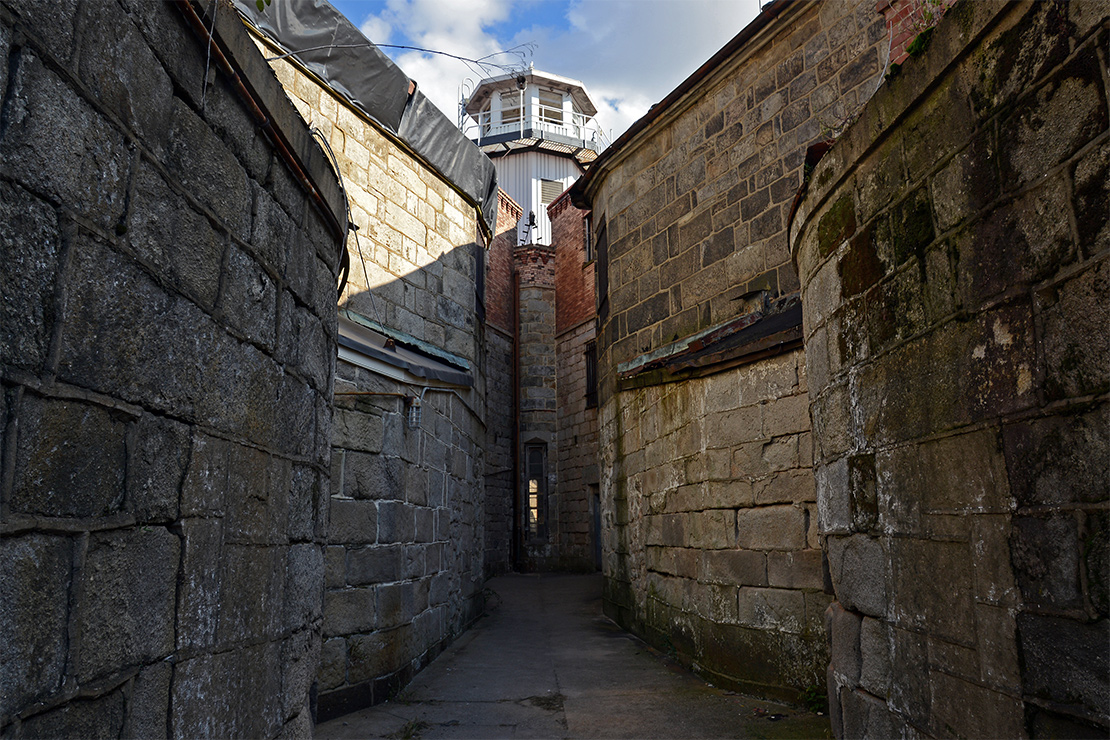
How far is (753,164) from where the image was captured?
23.0 ft

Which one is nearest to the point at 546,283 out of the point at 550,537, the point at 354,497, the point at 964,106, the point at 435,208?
the point at 550,537

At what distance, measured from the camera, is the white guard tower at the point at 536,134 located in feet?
89.5

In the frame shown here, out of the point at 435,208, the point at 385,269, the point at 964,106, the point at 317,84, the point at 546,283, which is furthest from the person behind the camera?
the point at 546,283

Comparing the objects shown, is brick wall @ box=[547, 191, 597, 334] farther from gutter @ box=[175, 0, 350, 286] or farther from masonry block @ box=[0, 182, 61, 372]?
masonry block @ box=[0, 182, 61, 372]

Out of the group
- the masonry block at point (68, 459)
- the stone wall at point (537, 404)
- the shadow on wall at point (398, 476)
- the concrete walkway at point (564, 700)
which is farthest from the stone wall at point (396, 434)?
the stone wall at point (537, 404)

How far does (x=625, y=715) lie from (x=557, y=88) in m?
29.7

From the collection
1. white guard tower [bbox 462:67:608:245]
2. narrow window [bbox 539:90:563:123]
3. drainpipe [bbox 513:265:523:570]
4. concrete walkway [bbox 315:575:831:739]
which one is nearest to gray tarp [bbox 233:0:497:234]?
concrete walkway [bbox 315:575:831:739]

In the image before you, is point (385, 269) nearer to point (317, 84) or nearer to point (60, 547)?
point (317, 84)

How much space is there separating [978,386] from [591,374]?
1412cm

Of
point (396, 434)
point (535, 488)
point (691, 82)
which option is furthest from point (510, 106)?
point (396, 434)

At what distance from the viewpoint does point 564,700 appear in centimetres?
552

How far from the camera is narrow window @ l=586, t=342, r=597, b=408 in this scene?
16172 mm

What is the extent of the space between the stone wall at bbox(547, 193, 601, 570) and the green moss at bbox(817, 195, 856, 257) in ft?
41.2

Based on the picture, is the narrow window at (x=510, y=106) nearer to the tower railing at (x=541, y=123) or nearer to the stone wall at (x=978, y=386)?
the tower railing at (x=541, y=123)
